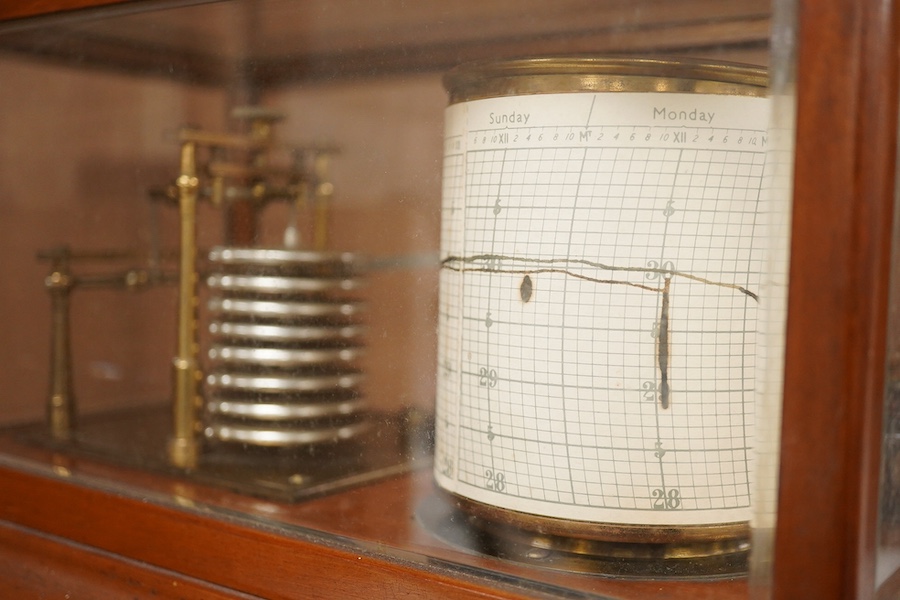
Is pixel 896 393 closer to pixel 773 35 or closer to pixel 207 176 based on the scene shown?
pixel 773 35

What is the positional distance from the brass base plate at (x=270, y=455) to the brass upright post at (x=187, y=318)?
0.03 metres

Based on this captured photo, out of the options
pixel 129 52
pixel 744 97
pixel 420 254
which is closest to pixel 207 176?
pixel 129 52

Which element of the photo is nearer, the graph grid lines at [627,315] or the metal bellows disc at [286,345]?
the graph grid lines at [627,315]

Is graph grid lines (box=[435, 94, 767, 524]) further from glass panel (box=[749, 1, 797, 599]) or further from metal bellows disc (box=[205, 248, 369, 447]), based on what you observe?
metal bellows disc (box=[205, 248, 369, 447])

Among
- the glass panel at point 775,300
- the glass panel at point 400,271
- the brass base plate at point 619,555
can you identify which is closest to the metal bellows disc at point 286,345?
the glass panel at point 400,271

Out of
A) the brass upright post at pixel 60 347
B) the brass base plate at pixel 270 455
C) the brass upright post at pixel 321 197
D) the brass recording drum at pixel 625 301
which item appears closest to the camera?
the brass recording drum at pixel 625 301

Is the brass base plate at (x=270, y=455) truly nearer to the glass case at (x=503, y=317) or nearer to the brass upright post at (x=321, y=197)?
the glass case at (x=503, y=317)

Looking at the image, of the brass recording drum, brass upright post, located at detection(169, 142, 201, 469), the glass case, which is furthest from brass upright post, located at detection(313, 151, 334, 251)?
the brass recording drum

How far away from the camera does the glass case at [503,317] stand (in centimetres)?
45

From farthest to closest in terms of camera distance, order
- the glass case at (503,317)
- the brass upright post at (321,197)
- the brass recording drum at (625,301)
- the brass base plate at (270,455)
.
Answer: the brass upright post at (321,197), the brass base plate at (270,455), the brass recording drum at (625,301), the glass case at (503,317)

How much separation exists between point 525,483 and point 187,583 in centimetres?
26

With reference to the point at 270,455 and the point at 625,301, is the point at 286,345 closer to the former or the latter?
the point at 270,455

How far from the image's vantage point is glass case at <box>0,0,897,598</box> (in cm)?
45

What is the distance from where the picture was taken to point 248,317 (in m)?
0.85
